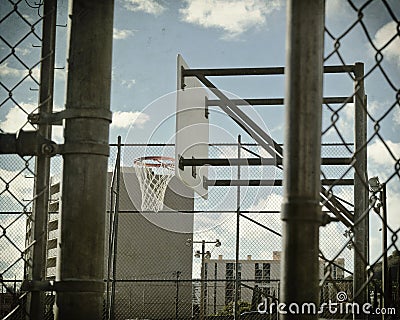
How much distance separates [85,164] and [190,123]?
6.44 meters

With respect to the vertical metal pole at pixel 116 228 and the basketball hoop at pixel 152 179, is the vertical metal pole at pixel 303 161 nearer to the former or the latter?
the vertical metal pole at pixel 116 228

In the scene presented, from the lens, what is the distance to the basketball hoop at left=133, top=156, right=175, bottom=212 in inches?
494

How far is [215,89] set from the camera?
5.93m

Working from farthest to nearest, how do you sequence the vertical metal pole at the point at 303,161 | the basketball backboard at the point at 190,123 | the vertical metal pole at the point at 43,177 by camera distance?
the basketball backboard at the point at 190,123
the vertical metal pole at the point at 43,177
the vertical metal pole at the point at 303,161

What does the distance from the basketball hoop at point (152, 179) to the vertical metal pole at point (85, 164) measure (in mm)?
11039

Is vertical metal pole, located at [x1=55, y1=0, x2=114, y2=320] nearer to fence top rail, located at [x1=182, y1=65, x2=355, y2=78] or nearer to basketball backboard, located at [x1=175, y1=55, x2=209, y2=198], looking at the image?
fence top rail, located at [x1=182, y1=65, x2=355, y2=78]

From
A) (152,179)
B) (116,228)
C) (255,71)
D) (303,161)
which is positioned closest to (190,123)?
(255,71)

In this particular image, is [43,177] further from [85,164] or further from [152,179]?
[152,179]

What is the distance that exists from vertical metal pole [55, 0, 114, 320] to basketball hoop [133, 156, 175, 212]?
36.2ft

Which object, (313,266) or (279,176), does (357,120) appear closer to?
(313,266)

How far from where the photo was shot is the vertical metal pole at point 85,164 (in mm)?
1017

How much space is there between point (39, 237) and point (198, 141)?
6691mm

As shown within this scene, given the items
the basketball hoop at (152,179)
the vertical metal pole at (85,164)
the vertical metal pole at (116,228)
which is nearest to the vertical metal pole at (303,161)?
A: the vertical metal pole at (85,164)

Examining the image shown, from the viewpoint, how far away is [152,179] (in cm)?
1278
